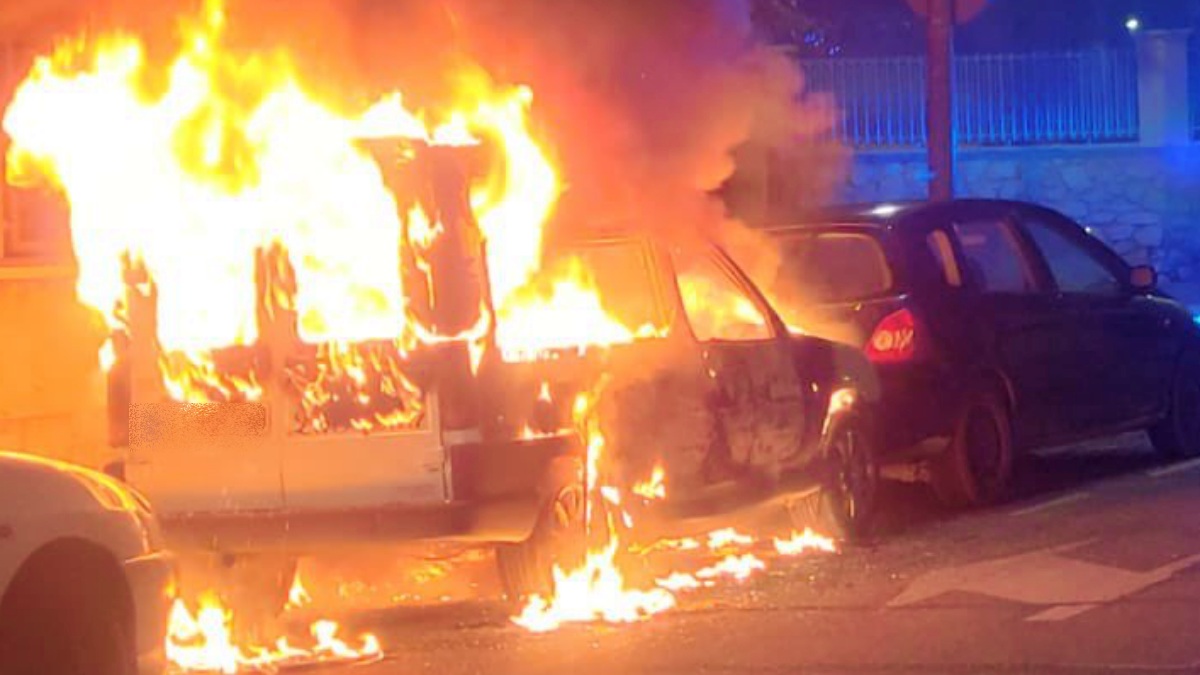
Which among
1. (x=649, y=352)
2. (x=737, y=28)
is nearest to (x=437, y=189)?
(x=649, y=352)

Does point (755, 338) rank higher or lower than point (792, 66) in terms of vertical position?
lower

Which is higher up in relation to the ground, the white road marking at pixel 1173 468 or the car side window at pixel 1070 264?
the car side window at pixel 1070 264

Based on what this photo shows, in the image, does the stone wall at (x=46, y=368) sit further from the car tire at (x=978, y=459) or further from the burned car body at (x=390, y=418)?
the car tire at (x=978, y=459)

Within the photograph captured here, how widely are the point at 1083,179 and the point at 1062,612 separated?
15.7 m

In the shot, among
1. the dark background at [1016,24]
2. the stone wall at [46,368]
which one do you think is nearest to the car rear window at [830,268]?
the stone wall at [46,368]

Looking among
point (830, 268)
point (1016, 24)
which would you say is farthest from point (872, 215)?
point (1016, 24)

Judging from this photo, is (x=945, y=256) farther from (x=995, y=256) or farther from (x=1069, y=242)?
(x=1069, y=242)

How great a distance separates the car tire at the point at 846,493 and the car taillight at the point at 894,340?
55 cm

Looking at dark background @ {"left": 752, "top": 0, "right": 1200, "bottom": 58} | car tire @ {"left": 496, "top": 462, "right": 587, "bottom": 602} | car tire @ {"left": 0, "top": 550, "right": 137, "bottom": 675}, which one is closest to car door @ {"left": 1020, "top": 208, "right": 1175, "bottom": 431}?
car tire @ {"left": 496, "top": 462, "right": 587, "bottom": 602}

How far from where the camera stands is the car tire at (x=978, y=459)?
11.7 metres

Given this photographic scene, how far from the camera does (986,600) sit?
916 cm

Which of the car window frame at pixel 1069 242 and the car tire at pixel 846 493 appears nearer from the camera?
the car tire at pixel 846 493

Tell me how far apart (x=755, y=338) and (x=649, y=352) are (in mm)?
996

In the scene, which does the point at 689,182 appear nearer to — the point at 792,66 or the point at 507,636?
the point at 792,66
